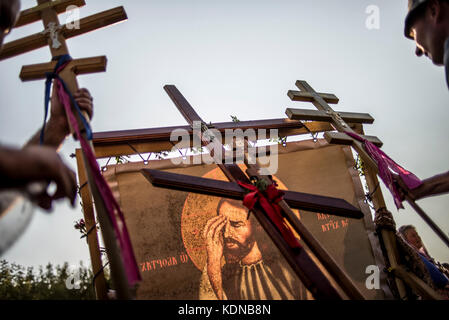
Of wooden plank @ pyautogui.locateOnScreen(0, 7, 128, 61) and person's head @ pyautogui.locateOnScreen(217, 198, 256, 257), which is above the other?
wooden plank @ pyautogui.locateOnScreen(0, 7, 128, 61)

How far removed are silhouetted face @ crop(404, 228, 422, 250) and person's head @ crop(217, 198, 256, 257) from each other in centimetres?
196

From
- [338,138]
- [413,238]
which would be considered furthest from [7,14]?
[413,238]

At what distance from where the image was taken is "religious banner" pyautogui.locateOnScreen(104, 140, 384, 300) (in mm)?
3662

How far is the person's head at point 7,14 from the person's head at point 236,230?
2.66 m

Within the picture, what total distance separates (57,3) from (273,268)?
9.37 ft

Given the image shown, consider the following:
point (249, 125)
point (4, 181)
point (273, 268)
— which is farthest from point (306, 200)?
point (4, 181)

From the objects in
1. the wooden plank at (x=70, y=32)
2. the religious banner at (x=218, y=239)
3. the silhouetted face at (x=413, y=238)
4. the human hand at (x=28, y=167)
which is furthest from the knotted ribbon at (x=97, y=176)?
the silhouetted face at (x=413, y=238)

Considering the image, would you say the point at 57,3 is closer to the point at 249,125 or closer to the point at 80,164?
the point at 80,164

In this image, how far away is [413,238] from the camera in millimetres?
4559

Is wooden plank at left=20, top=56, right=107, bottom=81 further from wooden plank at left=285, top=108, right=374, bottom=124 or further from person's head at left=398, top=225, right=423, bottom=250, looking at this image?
person's head at left=398, top=225, right=423, bottom=250

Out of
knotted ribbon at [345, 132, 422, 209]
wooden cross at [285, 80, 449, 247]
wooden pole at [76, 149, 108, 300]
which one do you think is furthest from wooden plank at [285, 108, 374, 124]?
wooden pole at [76, 149, 108, 300]

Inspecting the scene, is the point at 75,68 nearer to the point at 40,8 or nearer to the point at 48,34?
the point at 48,34

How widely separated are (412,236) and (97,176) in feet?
13.0
